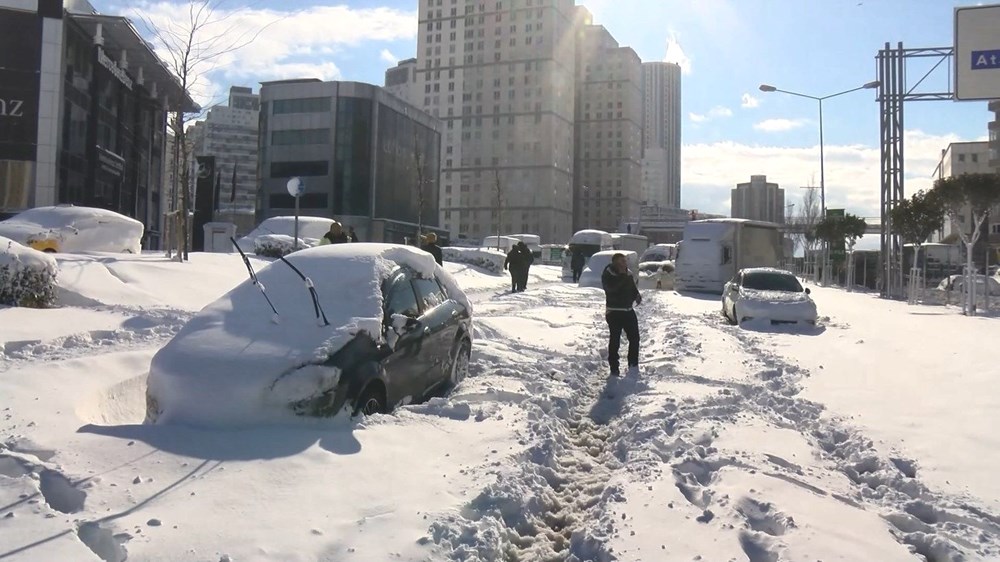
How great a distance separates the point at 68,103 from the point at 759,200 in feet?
395

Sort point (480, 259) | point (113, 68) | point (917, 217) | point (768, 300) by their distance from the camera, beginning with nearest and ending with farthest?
1. point (768, 300)
2. point (917, 217)
3. point (480, 259)
4. point (113, 68)

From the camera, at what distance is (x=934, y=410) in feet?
24.0

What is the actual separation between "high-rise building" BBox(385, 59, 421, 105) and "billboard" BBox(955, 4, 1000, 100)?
4744 inches

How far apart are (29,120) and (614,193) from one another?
122398mm

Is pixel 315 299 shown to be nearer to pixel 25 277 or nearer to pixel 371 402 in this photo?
pixel 371 402

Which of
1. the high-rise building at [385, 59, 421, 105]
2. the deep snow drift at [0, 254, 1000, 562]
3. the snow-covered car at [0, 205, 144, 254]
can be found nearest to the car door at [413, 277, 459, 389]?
the deep snow drift at [0, 254, 1000, 562]

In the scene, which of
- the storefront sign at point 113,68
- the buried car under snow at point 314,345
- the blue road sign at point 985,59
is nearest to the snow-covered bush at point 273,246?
the buried car under snow at point 314,345

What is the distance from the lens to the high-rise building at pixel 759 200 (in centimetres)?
13375

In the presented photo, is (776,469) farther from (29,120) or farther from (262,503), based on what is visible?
(29,120)

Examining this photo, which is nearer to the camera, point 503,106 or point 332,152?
point 332,152

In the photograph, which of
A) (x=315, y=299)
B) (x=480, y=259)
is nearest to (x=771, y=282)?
(x=315, y=299)

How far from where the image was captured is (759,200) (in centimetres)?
13375

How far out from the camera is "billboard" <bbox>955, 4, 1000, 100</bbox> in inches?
736

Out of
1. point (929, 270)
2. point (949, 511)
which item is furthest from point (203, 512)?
point (929, 270)
